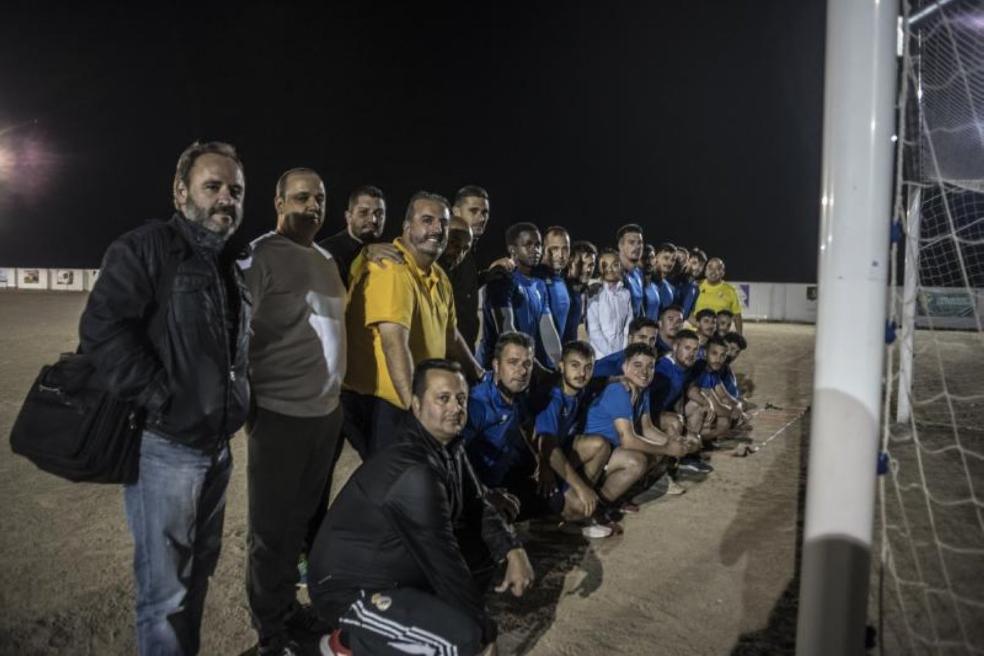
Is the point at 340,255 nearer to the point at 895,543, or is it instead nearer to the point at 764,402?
the point at 895,543

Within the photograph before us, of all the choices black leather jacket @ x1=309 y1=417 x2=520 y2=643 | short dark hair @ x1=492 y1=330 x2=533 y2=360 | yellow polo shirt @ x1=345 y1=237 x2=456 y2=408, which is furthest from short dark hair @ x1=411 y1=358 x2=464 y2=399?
short dark hair @ x1=492 y1=330 x2=533 y2=360

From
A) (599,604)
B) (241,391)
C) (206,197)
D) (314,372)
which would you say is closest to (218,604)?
(314,372)

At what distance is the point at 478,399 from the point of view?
3.94 metres

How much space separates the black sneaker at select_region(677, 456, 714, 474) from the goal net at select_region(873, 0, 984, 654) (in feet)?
4.17

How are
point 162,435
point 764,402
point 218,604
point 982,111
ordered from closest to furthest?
point 162,435, point 218,604, point 982,111, point 764,402

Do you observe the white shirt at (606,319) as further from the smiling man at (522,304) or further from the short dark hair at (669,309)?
the smiling man at (522,304)

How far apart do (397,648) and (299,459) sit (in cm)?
90

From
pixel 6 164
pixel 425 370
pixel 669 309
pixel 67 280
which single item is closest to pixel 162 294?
pixel 425 370

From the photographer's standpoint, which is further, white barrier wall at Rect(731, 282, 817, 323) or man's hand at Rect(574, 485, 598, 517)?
white barrier wall at Rect(731, 282, 817, 323)

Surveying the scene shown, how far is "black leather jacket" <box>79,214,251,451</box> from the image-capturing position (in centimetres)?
204

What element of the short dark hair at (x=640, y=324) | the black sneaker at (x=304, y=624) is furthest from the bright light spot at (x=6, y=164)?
the black sneaker at (x=304, y=624)

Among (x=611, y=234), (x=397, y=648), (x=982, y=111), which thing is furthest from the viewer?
(x=611, y=234)

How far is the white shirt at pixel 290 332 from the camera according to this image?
2846 millimetres

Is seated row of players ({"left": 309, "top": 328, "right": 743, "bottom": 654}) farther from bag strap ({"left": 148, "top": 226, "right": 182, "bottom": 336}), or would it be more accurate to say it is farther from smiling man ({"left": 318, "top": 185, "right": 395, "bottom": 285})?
smiling man ({"left": 318, "top": 185, "right": 395, "bottom": 285})
